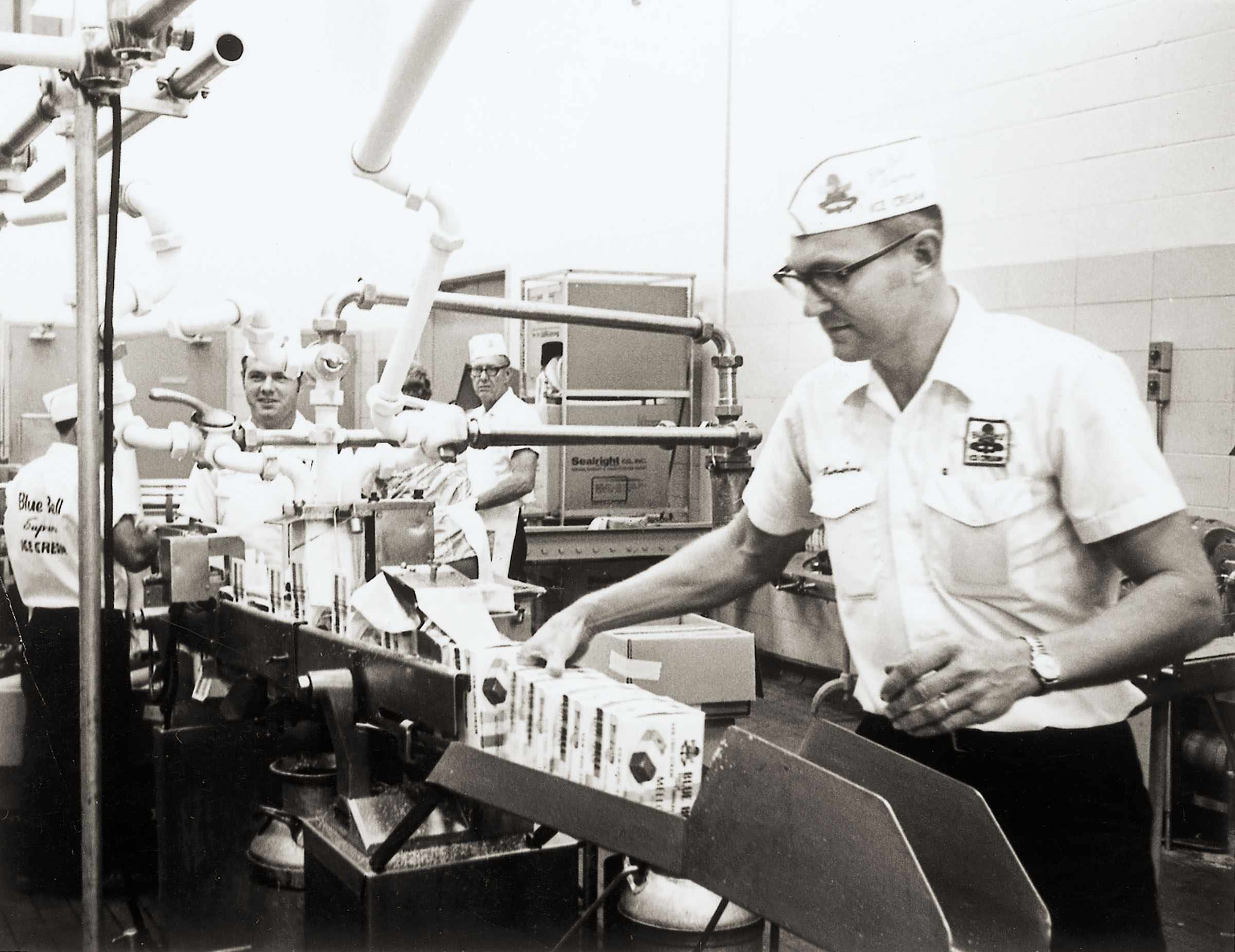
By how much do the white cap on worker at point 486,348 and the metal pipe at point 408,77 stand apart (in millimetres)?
3042

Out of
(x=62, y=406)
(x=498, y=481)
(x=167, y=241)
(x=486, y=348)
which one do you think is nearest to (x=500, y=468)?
(x=498, y=481)

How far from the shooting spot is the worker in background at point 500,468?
14.2 ft

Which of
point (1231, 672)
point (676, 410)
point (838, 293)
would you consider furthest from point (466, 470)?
point (838, 293)

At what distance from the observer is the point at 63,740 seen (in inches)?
117

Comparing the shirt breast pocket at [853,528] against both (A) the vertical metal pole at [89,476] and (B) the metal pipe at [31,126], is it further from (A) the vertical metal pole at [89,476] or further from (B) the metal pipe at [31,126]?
(B) the metal pipe at [31,126]

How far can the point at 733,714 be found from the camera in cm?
290

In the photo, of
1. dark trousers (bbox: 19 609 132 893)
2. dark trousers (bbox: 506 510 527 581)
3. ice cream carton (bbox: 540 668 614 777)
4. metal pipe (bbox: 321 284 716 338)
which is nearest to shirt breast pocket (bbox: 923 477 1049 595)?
ice cream carton (bbox: 540 668 614 777)

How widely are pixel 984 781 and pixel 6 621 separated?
2973mm

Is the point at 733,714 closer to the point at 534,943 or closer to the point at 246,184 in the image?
the point at 534,943

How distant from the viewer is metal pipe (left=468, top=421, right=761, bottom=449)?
250 centimetres

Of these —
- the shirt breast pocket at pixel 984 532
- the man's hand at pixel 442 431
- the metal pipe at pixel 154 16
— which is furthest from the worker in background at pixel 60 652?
the shirt breast pocket at pixel 984 532

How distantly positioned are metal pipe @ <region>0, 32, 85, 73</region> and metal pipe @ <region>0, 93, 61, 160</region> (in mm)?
292

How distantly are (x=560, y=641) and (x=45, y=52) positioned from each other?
0.94 meters

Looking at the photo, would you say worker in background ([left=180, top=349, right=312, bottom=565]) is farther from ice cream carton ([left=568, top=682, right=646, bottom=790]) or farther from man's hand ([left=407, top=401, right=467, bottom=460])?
ice cream carton ([left=568, top=682, right=646, bottom=790])
